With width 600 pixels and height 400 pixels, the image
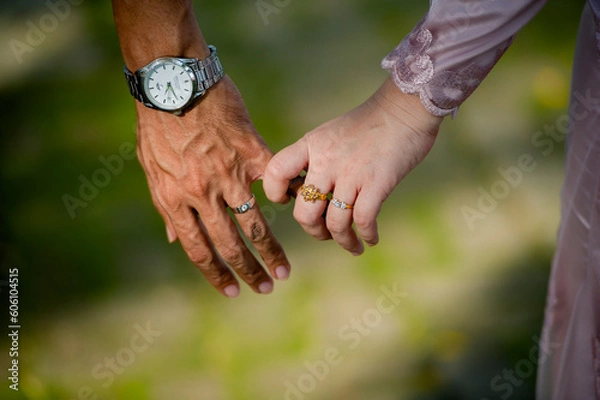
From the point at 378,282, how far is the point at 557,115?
31.2 inches

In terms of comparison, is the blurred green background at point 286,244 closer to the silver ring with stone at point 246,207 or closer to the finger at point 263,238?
the finger at point 263,238

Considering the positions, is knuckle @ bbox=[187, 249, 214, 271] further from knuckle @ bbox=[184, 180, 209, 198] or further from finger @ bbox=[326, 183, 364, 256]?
finger @ bbox=[326, 183, 364, 256]

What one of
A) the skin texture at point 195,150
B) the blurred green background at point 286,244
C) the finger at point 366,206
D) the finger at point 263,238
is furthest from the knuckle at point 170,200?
the blurred green background at point 286,244

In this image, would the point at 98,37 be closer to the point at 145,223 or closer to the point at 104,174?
the point at 104,174

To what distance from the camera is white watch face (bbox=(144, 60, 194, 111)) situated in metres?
1.03

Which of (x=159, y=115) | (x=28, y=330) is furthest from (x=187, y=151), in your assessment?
(x=28, y=330)

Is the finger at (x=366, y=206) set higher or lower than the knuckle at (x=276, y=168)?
lower

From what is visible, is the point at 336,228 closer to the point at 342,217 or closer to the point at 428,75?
the point at 342,217

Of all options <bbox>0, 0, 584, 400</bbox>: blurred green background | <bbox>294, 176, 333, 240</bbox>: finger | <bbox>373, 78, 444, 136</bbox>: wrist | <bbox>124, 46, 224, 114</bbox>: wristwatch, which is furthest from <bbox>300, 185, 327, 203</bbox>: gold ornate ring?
<bbox>0, 0, 584, 400</bbox>: blurred green background

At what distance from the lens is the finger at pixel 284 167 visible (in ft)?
3.17

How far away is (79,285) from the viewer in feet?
5.77

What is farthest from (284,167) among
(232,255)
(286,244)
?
(286,244)

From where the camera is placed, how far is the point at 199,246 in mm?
1146

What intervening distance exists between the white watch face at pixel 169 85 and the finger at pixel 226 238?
0.60 ft
